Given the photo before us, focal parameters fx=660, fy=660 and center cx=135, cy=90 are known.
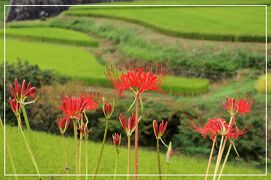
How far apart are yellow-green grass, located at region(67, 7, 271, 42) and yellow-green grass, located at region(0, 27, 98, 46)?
0.33 meters

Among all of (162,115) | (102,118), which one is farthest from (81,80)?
(162,115)

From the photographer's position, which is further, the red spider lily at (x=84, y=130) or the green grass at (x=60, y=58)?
the green grass at (x=60, y=58)

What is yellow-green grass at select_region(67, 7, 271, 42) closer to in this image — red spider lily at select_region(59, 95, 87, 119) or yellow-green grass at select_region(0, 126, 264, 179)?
yellow-green grass at select_region(0, 126, 264, 179)

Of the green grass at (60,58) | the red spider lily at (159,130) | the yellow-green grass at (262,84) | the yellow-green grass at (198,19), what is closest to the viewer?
the red spider lily at (159,130)

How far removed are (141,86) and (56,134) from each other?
5803 millimetres

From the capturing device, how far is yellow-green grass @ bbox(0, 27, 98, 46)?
7.49m

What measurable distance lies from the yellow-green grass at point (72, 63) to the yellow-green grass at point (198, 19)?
18.7 inches

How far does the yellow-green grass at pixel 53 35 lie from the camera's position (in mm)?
7488

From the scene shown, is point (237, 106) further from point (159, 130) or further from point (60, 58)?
point (60, 58)

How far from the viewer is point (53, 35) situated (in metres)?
7.67

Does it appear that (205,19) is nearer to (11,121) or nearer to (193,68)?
(193,68)

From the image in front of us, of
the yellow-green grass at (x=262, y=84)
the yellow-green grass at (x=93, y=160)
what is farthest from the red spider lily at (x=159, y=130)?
the yellow-green grass at (x=262, y=84)

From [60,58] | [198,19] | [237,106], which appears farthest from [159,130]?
[198,19]

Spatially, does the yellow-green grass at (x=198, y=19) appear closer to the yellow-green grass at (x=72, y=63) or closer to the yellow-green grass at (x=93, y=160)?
the yellow-green grass at (x=72, y=63)
